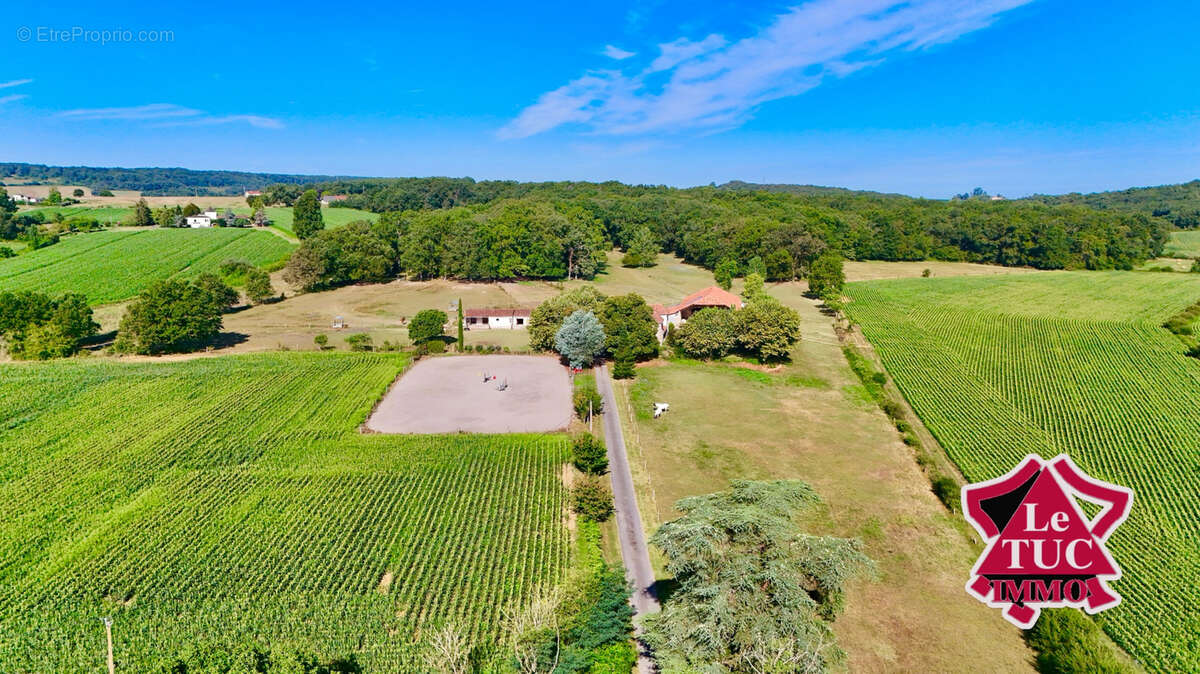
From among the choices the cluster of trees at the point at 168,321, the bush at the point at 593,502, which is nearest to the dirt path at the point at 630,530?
the bush at the point at 593,502

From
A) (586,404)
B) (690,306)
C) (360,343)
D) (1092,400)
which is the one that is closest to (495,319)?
(360,343)

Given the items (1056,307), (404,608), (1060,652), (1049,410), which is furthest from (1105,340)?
(404,608)

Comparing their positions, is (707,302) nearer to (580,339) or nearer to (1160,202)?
(580,339)

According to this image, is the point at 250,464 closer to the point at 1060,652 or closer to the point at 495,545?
the point at 495,545

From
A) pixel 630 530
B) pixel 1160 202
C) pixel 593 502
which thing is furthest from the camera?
pixel 1160 202

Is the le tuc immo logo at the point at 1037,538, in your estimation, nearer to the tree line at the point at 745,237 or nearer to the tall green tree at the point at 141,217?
the tree line at the point at 745,237

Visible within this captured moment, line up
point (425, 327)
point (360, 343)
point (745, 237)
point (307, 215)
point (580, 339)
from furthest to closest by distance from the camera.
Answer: point (307, 215), point (745, 237), point (360, 343), point (425, 327), point (580, 339)
